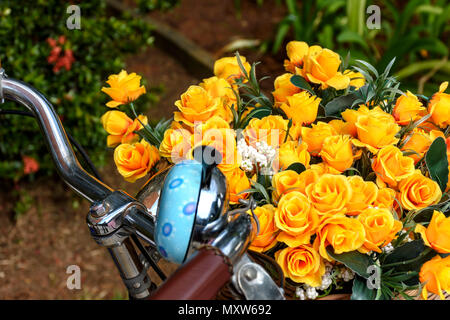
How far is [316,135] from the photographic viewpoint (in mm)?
801

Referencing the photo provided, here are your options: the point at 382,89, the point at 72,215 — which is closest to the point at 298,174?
the point at 382,89

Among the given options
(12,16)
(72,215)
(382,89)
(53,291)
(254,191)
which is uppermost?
(12,16)

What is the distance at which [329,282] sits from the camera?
0.76 meters

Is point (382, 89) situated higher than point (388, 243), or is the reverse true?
point (382, 89)

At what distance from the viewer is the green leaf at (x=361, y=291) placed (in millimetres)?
715

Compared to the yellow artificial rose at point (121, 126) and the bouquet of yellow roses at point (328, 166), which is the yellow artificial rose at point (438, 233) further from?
the yellow artificial rose at point (121, 126)

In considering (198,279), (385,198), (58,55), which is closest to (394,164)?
(385,198)

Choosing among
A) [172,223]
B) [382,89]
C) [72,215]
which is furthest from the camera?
[72,215]

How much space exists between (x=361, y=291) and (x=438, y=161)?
25 cm

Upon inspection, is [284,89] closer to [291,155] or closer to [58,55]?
[291,155]

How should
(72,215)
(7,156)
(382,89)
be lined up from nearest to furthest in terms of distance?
(382,89)
(7,156)
(72,215)

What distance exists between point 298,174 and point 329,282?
0.17 metres

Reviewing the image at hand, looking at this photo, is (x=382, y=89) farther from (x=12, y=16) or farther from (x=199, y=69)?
(x=199, y=69)

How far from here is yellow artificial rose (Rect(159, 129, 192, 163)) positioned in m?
0.78
